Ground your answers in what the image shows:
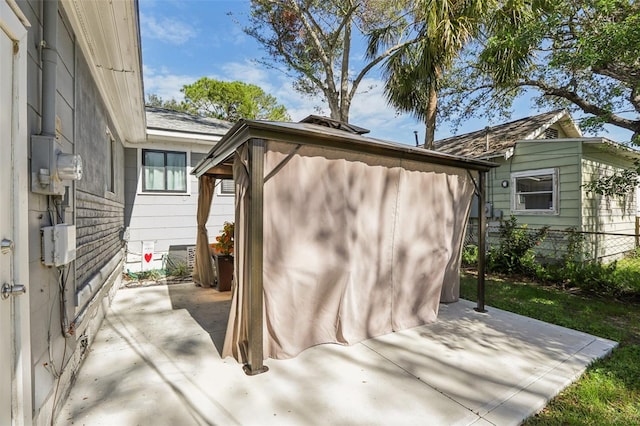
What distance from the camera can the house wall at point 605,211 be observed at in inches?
291

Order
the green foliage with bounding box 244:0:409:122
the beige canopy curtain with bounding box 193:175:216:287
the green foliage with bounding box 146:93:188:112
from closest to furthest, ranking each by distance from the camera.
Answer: the beige canopy curtain with bounding box 193:175:216:287 < the green foliage with bounding box 244:0:409:122 < the green foliage with bounding box 146:93:188:112

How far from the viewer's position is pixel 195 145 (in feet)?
24.1

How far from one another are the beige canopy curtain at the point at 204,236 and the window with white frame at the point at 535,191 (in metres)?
7.73

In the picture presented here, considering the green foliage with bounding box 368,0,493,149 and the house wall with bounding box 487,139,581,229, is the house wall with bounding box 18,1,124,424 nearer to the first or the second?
the green foliage with bounding box 368,0,493,149

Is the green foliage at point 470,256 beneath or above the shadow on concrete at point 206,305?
above

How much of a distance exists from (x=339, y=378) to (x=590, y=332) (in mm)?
3405

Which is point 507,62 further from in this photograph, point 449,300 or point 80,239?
point 80,239

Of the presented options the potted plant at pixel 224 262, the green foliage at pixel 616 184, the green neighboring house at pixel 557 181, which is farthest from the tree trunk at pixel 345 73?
the green foliage at pixel 616 184

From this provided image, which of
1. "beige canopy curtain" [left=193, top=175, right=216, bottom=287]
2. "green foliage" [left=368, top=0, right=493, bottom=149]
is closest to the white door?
"beige canopy curtain" [left=193, top=175, right=216, bottom=287]

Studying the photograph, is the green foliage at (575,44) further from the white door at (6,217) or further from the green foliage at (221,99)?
the green foliage at (221,99)

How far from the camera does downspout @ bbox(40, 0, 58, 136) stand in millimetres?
Result: 1994

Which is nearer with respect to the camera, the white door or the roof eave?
the white door

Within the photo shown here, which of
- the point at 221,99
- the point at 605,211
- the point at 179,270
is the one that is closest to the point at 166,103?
the point at 221,99

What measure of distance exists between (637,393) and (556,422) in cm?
99
